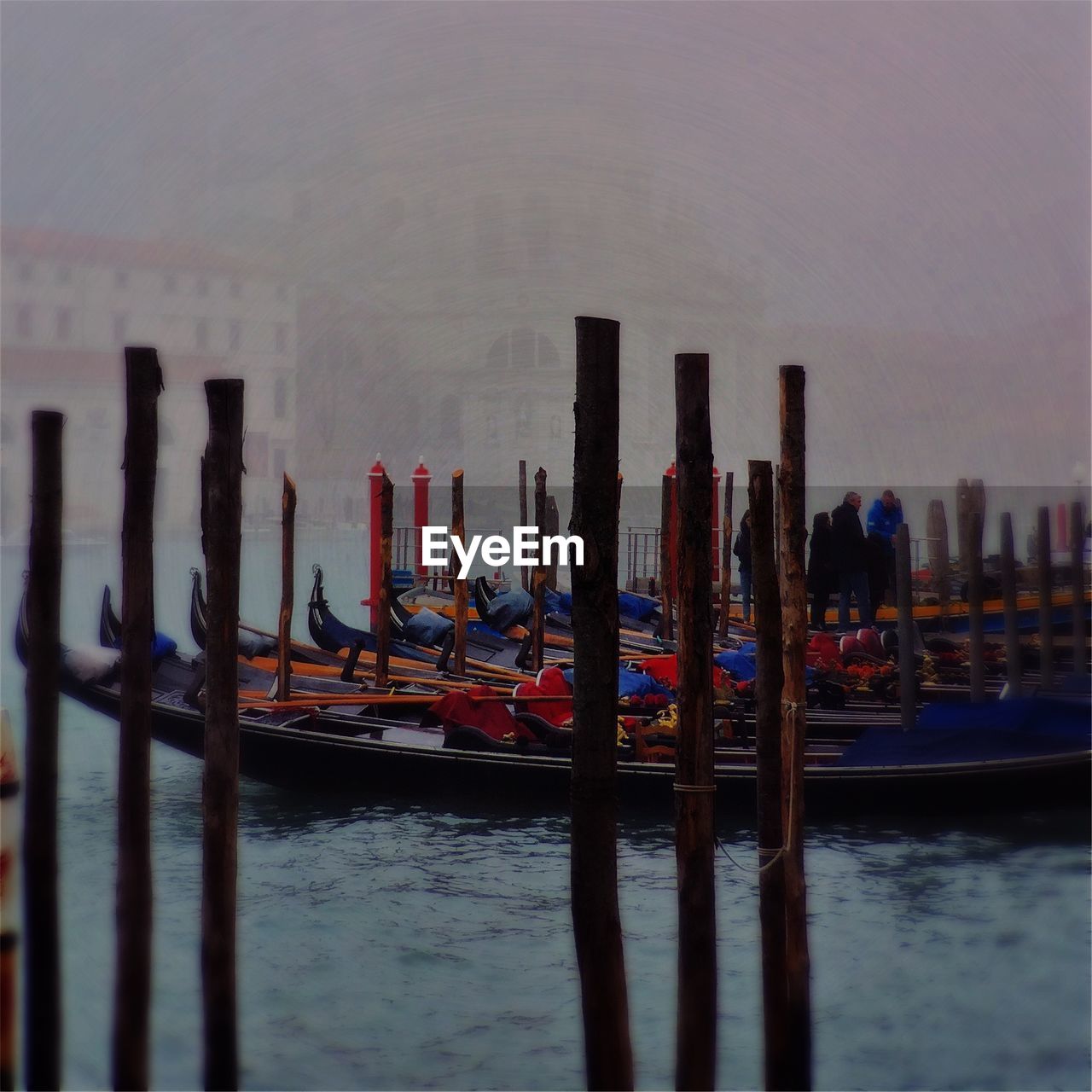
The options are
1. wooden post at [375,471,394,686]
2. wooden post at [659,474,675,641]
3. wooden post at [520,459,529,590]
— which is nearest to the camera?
wooden post at [375,471,394,686]

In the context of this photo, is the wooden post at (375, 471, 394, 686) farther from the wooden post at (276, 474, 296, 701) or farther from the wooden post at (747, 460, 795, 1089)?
the wooden post at (747, 460, 795, 1089)

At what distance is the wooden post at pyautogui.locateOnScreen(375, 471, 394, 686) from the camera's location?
22.8 ft

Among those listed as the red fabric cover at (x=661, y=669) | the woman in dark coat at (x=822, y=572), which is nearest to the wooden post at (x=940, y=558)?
the woman in dark coat at (x=822, y=572)

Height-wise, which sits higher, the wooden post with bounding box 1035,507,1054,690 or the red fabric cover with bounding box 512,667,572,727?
the wooden post with bounding box 1035,507,1054,690

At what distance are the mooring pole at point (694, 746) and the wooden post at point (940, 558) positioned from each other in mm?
7324

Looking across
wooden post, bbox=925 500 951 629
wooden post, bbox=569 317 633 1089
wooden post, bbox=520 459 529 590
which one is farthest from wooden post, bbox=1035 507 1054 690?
wooden post, bbox=520 459 529 590

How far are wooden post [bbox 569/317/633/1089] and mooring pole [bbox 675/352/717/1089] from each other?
18cm

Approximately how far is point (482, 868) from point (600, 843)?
3150 mm

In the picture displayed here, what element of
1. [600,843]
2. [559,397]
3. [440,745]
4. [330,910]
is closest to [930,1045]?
[600,843]

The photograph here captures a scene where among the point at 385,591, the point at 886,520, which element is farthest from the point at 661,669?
the point at 886,520

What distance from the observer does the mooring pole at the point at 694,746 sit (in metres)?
2.47

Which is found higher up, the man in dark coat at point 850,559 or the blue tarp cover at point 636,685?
the man in dark coat at point 850,559

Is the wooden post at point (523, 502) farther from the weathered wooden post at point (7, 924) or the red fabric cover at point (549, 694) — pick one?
the weathered wooden post at point (7, 924)

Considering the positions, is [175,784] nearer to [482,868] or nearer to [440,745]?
[440,745]
